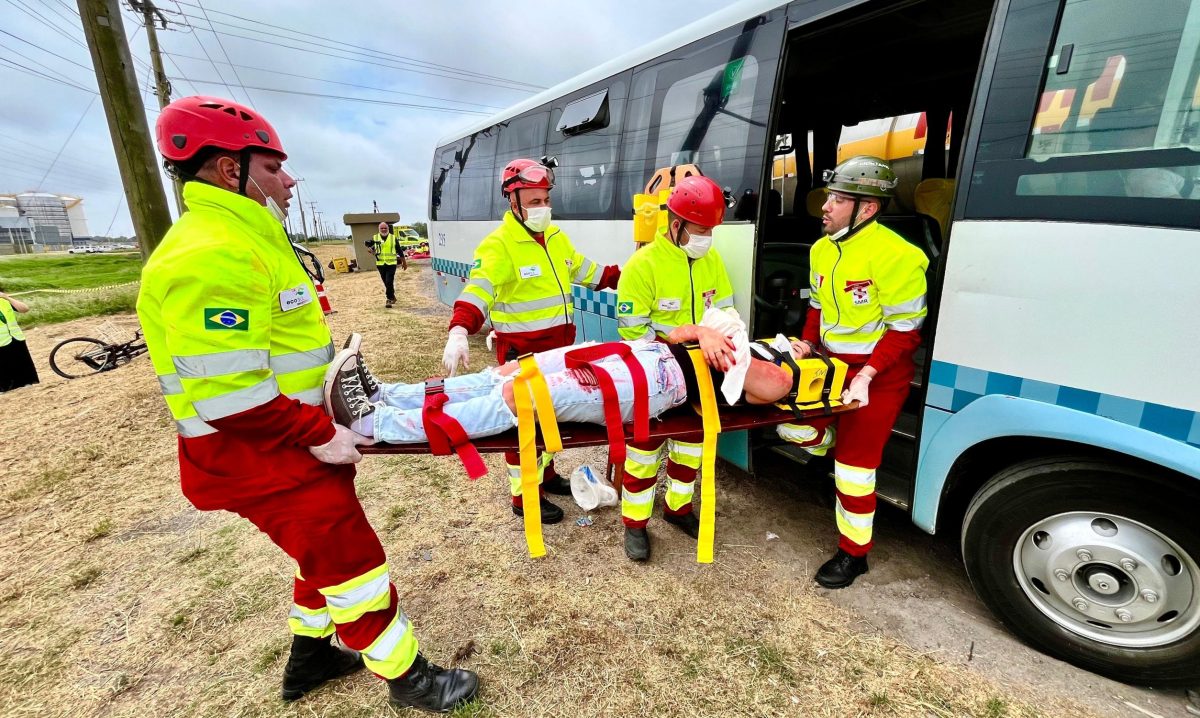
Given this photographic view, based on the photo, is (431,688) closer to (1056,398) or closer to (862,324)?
(862,324)

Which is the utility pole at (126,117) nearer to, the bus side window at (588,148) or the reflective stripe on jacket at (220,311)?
the bus side window at (588,148)

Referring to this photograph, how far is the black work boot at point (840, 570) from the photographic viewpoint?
249cm

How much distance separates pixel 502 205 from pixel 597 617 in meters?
4.69

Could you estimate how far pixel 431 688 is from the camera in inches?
75.9

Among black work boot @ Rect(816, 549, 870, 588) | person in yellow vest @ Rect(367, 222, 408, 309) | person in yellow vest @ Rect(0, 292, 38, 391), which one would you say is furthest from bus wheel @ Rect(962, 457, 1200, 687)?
person in yellow vest @ Rect(367, 222, 408, 309)

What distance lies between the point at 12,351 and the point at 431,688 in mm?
7397

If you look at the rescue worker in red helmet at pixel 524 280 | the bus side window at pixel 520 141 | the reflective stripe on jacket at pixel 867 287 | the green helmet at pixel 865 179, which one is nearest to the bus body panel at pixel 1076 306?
the reflective stripe on jacket at pixel 867 287

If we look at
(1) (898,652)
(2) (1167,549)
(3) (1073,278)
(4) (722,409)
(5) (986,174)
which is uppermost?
(5) (986,174)

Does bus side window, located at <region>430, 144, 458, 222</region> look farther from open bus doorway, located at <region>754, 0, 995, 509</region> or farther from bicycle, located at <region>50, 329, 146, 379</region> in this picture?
bicycle, located at <region>50, 329, 146, 379</region>

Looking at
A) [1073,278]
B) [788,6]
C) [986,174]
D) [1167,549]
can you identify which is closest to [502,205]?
[788,6]

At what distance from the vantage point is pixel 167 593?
271 cm

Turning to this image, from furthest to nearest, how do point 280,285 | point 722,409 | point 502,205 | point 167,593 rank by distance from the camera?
point 502,205 < point 167,593 < point 722,409 < point 280,285

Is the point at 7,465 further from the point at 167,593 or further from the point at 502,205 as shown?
the point at 502,205

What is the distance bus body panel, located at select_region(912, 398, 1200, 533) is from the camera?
61.5 inches
